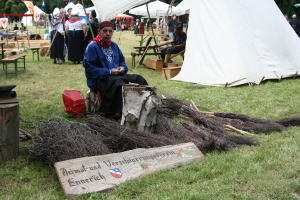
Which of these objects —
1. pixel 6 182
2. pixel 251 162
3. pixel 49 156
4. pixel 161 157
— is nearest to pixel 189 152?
pixel 161 157

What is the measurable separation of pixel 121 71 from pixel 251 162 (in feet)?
7.94

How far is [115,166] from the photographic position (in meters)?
3.34

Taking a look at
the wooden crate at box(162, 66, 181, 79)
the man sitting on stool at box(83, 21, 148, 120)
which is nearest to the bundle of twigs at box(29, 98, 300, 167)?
the man sitting on stool at box(83, 21, 148, 120)

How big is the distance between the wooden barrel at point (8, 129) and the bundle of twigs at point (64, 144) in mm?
195

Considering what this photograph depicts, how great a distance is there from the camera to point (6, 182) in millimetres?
3309

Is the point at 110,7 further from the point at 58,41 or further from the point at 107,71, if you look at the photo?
the point at 58,41

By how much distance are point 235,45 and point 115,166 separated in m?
5.73

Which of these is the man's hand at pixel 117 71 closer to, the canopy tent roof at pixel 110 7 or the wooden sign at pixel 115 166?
the wooden sign at pixel 115 166

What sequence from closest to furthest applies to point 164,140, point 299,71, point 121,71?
1. point 164,140
2. point 121,71
3. point 299,71

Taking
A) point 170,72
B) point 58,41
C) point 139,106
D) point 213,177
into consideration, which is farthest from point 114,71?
point 58,41

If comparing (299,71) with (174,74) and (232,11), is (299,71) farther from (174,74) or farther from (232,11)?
(174,74)

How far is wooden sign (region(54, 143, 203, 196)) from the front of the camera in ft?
9.95

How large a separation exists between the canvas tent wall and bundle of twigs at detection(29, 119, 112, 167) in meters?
4.93

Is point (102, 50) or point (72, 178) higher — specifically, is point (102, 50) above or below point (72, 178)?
above
